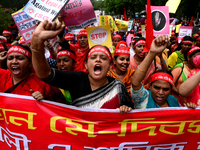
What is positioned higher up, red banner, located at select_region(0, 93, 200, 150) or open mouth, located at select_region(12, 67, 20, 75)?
open mouth, located at select_region(12, 67, 20, 75)

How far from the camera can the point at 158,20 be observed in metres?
2.99

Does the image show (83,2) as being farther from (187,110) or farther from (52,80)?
(187,110)

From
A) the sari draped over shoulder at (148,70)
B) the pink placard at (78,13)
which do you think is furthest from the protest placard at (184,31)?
the pink placard at (78,13)

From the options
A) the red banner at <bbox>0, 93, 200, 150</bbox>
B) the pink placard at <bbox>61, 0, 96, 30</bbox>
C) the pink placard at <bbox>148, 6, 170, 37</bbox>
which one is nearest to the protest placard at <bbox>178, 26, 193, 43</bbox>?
the pink placard at <bbox>148, 6, 170, 37</bbox>

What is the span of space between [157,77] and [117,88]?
0.73 m

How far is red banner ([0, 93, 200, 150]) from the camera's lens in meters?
1.91

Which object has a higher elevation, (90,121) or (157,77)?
(157,77)

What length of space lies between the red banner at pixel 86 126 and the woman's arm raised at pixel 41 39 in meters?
0.53

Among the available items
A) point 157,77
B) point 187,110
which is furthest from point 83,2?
point 187,110

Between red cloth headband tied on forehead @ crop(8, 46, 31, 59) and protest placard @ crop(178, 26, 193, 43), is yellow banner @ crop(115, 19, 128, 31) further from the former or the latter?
red cloth headband tied on forehead @ crop(8, 46, 31, 59)

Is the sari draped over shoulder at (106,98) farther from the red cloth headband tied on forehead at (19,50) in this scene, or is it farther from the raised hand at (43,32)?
the red cloth headband tied on forehead at (19,50)

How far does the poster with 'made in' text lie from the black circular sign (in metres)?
1.71

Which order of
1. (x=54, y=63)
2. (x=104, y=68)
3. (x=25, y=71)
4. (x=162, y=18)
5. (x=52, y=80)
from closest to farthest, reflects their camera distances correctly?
1. (x=52, y=80)
2. (x=104, y=68)
3. (x=25, y=71)
4. (x=162, y=18)
5. (x=54, y=63)

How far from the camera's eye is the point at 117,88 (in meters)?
1.97
